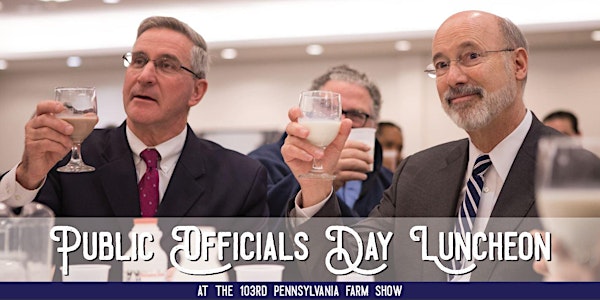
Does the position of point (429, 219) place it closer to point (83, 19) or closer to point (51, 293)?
point (51, 293)

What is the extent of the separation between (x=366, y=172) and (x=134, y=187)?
0.90 meters

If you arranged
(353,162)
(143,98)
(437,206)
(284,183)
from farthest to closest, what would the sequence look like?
(284,183)
(353,162)
(143,98)
(437,206)

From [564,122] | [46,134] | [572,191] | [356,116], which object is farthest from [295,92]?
[572,191]

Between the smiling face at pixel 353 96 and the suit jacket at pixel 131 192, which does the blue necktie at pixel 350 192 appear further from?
the suit jacket at pixel 131 192

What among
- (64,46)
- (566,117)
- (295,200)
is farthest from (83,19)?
(295,200)

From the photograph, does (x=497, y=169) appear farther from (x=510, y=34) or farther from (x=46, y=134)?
(x=46, y=134)

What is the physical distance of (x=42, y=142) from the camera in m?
1.66

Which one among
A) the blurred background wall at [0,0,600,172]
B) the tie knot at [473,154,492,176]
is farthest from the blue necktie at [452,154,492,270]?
the blurred background wall at [0,0,600,172]

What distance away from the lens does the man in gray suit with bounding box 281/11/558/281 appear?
165 centimetres

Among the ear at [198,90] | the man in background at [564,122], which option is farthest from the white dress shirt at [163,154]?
the man in background at [564,122]

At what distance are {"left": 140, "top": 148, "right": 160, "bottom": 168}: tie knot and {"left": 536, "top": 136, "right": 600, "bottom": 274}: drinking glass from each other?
141 cm

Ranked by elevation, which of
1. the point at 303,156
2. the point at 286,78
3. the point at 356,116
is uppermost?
the point at 286,78

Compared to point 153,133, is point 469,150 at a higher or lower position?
lower

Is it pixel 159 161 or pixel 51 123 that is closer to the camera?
pixel 51 123
